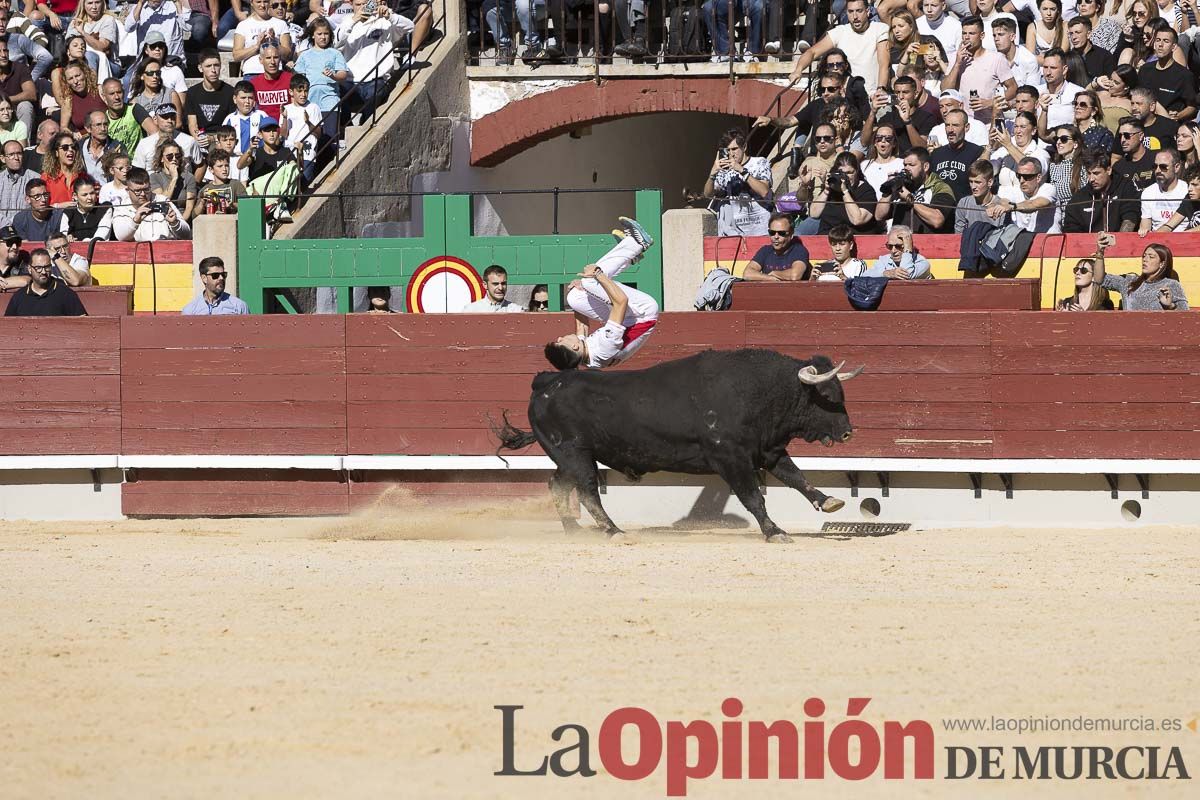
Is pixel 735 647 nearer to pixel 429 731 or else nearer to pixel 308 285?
pixel 429 731

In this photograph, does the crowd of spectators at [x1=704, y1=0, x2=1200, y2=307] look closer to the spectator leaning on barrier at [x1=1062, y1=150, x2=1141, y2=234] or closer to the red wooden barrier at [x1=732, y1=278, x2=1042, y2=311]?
the spectator leaning on barrier at [x1=1062, y1=150, x2=1141, y2=234]

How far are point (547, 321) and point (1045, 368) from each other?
2.93 metres

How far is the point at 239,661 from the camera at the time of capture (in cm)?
603

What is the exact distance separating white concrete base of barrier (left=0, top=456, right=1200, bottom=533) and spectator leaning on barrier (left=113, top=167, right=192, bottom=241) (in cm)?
225

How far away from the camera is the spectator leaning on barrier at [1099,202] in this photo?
35.4ft

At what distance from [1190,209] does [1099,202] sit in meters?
0.55

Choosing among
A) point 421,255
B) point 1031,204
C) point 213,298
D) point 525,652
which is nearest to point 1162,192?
point 1031,204

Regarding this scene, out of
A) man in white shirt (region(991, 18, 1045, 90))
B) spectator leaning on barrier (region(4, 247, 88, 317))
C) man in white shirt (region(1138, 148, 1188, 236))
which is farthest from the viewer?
man in white shirt (region(991, 18, 1045, 90))

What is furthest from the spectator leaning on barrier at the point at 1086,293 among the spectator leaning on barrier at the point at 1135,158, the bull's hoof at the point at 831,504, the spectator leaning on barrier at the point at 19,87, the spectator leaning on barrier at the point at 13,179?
the spectator leaning on barrier at the point at 19,87

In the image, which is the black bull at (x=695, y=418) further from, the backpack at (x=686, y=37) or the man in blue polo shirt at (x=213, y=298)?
the backpack at (x=686, y=37)

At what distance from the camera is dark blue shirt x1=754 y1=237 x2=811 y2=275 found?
10953 mm

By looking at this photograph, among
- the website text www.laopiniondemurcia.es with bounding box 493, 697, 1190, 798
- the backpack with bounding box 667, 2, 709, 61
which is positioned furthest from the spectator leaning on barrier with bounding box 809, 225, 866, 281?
the website text www.laopiniondemurcia.es with bounding box 493, 697, 1190, 798

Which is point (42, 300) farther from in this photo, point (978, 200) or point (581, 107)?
point (978, 200)

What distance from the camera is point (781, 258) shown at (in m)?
11.0
